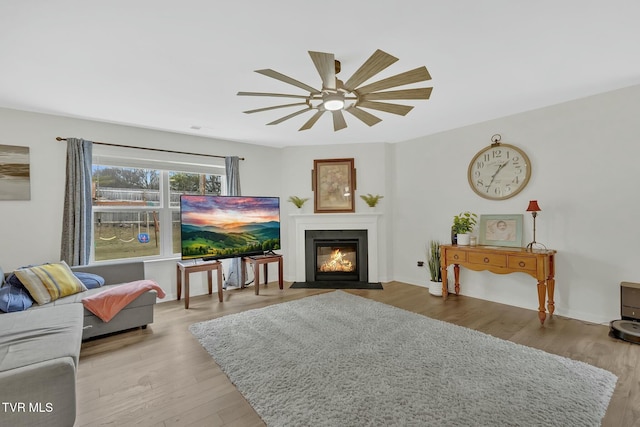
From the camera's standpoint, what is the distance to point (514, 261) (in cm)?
Answer: 329

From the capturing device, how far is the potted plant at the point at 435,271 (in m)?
4.23

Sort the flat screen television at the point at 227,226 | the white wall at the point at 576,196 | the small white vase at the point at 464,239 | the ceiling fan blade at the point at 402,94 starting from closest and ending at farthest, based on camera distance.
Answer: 1. the ceiling fan blade at the point at 402,94
2. the white wall at the point at 576,196
3. the small white vase at the point at 464,239
4. the flat screen television at the point at 227,226

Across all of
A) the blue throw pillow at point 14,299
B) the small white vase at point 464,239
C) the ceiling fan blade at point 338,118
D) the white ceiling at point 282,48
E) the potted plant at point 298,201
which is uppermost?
the white ceiling at point 282,48

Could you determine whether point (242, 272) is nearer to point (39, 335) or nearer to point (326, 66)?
point (39, 335)

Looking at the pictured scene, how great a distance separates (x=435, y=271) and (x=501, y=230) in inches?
41.9

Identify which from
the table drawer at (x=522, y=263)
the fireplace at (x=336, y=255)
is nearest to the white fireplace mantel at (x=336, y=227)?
the fireplace at (x=336, y=255)

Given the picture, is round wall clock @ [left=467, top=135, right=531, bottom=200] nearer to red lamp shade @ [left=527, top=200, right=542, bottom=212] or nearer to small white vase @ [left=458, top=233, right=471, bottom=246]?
red lamp shade @ [left=527, top=200, right=542, bottom=212]

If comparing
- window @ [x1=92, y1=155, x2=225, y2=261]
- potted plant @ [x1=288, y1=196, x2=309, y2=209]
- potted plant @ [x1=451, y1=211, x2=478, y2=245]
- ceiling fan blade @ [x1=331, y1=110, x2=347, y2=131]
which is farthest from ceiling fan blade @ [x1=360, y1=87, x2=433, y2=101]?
window @ [x1=92, y1=155, x2=225, y2=261]

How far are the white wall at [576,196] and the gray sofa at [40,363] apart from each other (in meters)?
4.50

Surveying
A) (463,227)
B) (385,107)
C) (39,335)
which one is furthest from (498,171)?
(39,335)

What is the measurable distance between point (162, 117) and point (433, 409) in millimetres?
4054

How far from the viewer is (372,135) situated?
461 centimetres

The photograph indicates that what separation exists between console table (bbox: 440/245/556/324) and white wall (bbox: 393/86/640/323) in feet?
0.82

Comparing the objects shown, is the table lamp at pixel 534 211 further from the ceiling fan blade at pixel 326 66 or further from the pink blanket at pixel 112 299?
the pink blanket at pixel 112 299
